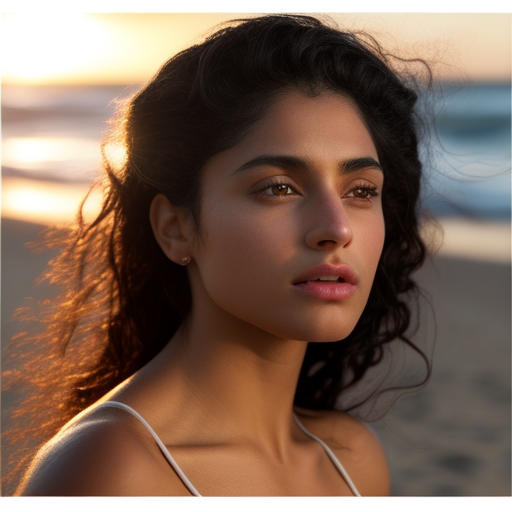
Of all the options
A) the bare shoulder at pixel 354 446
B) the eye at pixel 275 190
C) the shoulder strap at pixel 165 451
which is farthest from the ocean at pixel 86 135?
the shoulder strap at pixel 165 451

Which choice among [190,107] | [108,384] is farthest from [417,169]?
[108,384]

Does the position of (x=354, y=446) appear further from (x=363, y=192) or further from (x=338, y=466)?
(x=363, y=192)

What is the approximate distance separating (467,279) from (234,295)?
8.60m

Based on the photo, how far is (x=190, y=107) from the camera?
2750mm

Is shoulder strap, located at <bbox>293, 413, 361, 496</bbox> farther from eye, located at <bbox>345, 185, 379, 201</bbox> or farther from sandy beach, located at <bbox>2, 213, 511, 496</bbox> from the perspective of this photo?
sandy beach, located at <bbox>2, 213, 511, 496</bbox>

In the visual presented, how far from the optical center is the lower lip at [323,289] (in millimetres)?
2477

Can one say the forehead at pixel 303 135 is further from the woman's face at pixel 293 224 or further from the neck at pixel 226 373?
the neck at pixel 226 373

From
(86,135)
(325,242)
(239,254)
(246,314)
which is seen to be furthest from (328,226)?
(86,135)

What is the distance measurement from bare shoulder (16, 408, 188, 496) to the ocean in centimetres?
845

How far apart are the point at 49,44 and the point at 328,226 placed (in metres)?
8.32

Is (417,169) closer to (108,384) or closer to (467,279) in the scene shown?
(108,384)

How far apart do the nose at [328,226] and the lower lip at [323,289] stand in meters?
0.11

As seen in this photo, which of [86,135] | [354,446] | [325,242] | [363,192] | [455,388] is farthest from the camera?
[86,135]

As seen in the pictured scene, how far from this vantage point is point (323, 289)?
97.7 inches
